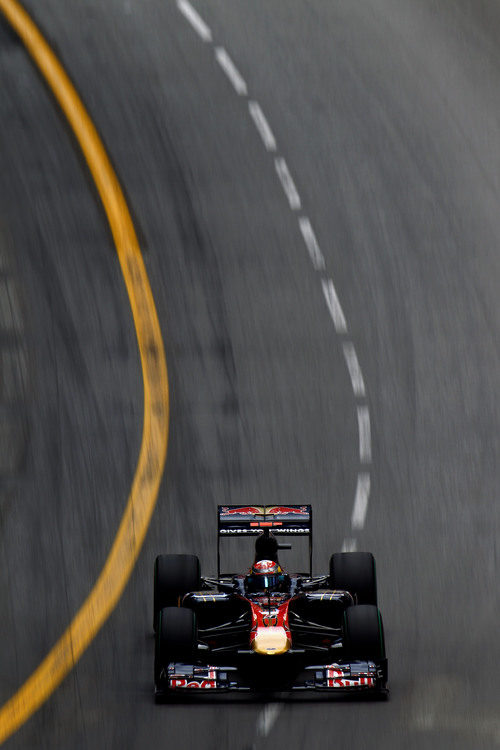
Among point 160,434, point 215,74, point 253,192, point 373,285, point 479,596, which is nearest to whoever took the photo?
point 479,596

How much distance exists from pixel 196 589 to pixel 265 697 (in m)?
1.87

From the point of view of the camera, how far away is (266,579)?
573 inches

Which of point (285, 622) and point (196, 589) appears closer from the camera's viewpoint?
point (285, 622)

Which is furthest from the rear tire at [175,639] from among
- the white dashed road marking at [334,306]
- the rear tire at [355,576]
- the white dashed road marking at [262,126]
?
the white dashed road marking at [262,126]

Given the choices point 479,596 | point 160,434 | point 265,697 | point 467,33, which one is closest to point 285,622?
point 265,697

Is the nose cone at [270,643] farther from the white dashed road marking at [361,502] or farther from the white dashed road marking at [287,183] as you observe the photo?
the white dashed road marking at [287,183]

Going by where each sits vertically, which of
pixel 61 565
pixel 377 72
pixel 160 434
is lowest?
pixel 61 565

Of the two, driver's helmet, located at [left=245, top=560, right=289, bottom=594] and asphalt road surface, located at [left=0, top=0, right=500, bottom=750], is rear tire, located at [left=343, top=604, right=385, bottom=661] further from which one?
driver's helmet, located at [left=245, top=560, right=289, bottom=594]

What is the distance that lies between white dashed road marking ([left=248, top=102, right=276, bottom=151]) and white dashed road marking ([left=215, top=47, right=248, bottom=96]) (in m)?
0.44

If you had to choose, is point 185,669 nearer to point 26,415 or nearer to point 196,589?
point 196,589

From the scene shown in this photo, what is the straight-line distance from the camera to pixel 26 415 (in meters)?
21.2

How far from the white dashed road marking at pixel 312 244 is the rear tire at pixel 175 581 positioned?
33.1ft

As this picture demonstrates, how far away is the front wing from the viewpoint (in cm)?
1323

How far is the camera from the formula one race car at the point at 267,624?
1330 cm
